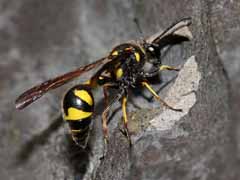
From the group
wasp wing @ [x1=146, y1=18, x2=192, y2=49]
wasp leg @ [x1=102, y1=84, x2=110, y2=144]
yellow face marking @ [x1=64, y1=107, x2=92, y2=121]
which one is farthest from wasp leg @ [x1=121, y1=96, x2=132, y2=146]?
wasp wing @ [x1=146, y1=18, x2=192, y2=49]

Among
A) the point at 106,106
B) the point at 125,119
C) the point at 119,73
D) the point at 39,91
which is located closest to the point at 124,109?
the point at 125,119

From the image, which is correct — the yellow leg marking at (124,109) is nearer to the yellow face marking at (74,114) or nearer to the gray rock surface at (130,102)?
the gray rock surface at (130,102)

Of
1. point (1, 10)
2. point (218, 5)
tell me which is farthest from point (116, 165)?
point (1, 10)

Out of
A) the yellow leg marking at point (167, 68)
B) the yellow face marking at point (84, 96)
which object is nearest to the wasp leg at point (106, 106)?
the yellow face marking at point (84, 96)

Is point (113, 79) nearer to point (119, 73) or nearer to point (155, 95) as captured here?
point (119, 73)

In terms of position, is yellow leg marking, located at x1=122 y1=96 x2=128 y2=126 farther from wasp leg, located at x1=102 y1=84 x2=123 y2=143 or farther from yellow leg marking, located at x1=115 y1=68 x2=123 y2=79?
yellow leg marking, located at x1=115 y1=68 x2=123 y2=79

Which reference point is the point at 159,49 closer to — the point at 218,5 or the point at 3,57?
the point at 218,5

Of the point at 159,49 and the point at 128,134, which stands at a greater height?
the point at 159,49
